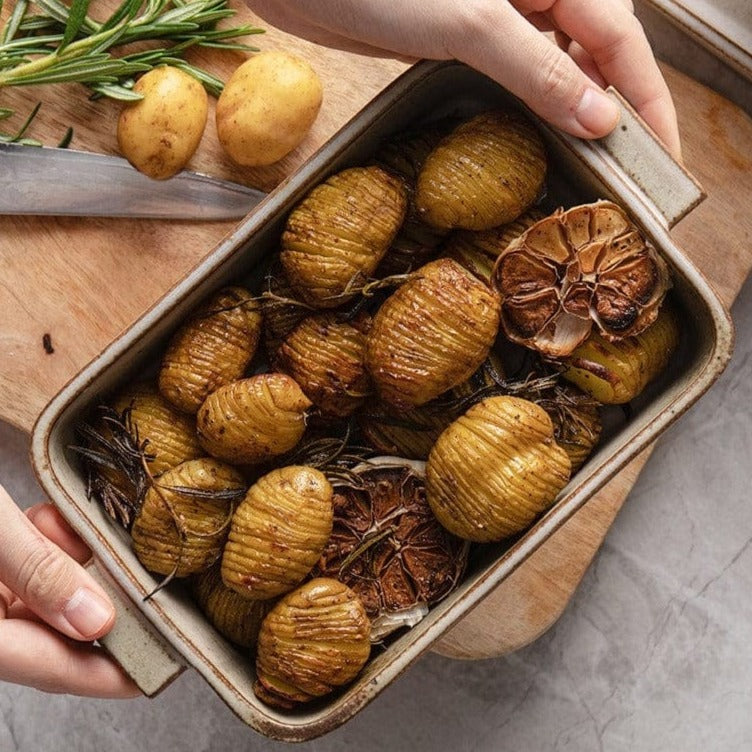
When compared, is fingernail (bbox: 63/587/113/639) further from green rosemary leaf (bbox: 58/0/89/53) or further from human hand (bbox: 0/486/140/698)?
green rosemary leaf (bbox: 58/0/89/53)

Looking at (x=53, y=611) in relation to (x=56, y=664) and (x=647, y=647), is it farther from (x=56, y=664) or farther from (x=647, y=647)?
(x=647, y=647)

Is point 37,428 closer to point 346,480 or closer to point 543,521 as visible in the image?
point 346,480

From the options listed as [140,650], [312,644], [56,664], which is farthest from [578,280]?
[56,664]

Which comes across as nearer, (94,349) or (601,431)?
(601,431)

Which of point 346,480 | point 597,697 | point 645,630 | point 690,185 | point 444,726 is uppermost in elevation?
point 690,185

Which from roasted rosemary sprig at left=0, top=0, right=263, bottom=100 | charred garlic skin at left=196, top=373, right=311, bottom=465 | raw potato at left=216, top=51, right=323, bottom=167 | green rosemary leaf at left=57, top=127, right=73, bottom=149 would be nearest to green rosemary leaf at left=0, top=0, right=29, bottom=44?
roasted rosemary sprig at left=0, top=0, right=263, bottom=100

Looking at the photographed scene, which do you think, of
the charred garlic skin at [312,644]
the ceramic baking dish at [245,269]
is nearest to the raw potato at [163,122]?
the ceramic baking dish at [245,269]

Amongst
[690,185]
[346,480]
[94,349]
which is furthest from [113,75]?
[690,185]

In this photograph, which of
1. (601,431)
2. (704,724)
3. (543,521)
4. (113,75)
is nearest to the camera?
(543,521)
